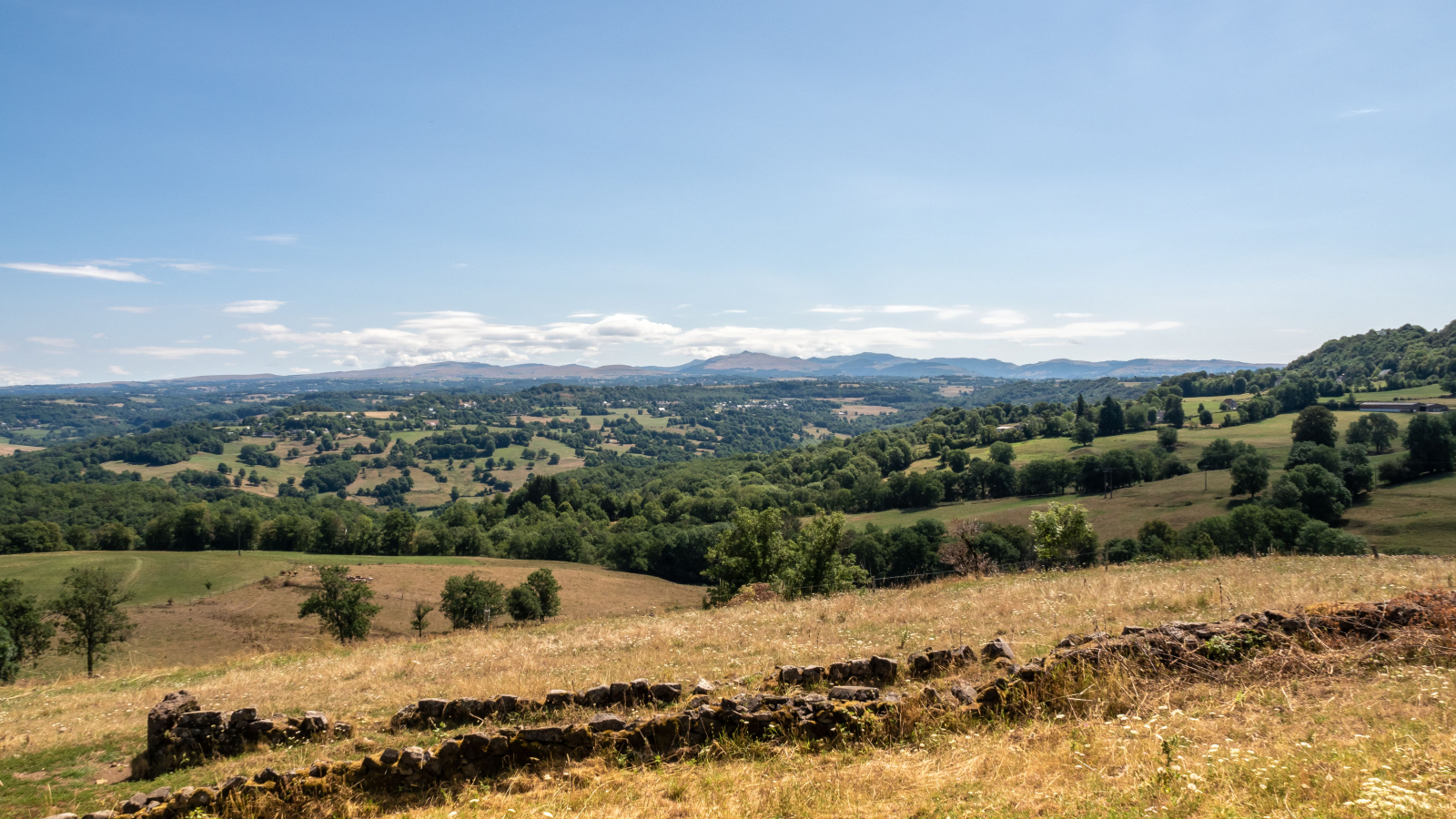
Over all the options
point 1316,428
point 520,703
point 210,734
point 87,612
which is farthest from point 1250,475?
A: point 87,612

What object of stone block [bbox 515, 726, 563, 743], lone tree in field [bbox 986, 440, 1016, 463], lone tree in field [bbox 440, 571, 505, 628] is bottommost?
lone tree in field [bbox 440, 571, 505, 628]

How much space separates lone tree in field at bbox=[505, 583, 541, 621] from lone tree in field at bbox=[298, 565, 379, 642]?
12.7 m

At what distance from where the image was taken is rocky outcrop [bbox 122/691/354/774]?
11703 mm

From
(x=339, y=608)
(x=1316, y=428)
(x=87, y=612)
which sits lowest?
(x=339, y=608)

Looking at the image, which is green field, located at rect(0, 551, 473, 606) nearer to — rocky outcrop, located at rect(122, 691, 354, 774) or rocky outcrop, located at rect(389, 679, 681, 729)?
rocky outcrop, located at rect(122, 691, 354, 774)

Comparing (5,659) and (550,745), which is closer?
(550,745)

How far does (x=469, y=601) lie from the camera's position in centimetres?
5122

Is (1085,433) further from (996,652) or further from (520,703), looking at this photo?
(520,703)

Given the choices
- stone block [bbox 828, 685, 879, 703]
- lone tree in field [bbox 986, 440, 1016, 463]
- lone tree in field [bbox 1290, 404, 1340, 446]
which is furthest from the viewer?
lone tree in field [bbox 986, 440, 1016, 463]

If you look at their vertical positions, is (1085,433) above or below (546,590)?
above

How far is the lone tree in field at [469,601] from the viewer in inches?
2004

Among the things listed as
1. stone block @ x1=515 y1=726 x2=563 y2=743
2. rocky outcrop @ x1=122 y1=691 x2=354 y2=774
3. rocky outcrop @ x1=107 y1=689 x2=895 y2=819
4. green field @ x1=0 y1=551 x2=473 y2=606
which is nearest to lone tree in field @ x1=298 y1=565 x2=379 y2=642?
green field @ x1=0 y1=551 x2=473 y2=606

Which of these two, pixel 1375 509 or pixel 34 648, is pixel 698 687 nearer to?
pixel 34 648

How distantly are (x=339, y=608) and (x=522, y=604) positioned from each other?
15255 millimetres
